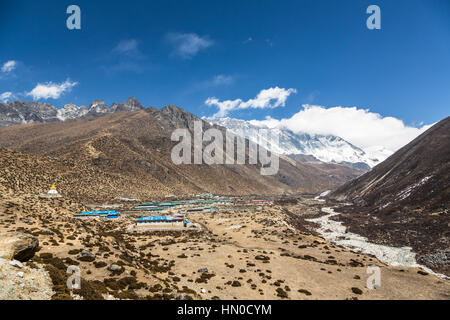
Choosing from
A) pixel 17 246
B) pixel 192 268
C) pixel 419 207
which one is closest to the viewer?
pixel 17 246

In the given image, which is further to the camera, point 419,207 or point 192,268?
point 419,207

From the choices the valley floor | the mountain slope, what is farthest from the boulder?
the mountain slope

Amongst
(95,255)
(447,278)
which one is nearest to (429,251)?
(447,278)

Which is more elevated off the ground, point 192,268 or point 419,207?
point 419,207

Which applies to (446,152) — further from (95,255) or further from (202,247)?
(95,255)

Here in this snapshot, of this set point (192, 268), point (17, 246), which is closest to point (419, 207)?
point (192, 268)

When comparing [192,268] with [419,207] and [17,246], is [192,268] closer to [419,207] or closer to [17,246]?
[17,246]
